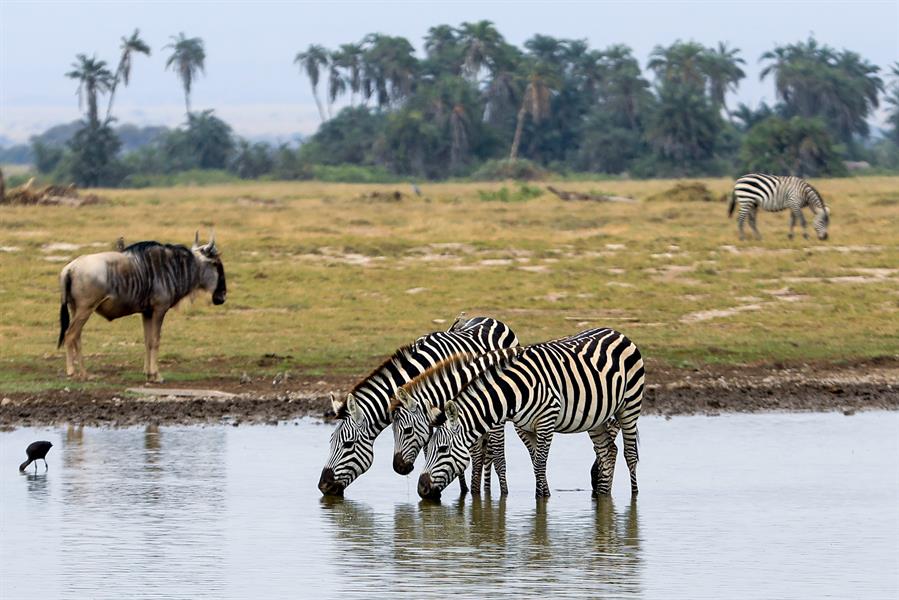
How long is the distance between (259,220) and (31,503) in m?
18.4

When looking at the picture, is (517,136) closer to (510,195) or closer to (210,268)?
(510,195)

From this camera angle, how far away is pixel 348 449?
38.2 ft

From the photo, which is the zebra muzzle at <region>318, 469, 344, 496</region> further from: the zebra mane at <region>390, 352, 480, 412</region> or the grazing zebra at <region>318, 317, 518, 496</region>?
the zebra mane at <region>390, 352, 480, 412</region>

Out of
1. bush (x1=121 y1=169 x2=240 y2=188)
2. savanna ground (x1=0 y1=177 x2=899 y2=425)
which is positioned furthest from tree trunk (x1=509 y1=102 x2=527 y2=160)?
savanna ground (x1=0 y1=177 x2=899 y2=425)

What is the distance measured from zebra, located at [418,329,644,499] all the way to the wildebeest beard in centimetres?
682

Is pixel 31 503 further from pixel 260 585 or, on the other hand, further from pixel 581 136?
pixel 581 136

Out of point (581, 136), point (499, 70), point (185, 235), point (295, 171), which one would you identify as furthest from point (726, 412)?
point (499, 70)

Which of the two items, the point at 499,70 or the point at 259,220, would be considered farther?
the point at 499,70

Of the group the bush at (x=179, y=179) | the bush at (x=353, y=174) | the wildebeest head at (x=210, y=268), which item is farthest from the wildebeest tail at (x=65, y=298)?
the bush at (x=353, y=174)

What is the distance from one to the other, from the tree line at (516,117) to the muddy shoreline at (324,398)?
49596 mm

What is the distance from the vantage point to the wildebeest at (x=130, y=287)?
1691 cm

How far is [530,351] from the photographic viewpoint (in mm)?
11336

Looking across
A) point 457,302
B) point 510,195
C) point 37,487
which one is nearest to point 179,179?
point 510,195

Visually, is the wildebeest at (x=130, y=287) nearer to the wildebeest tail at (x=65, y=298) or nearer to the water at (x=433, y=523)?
the wildebeest tail at (x=65, y=298)
